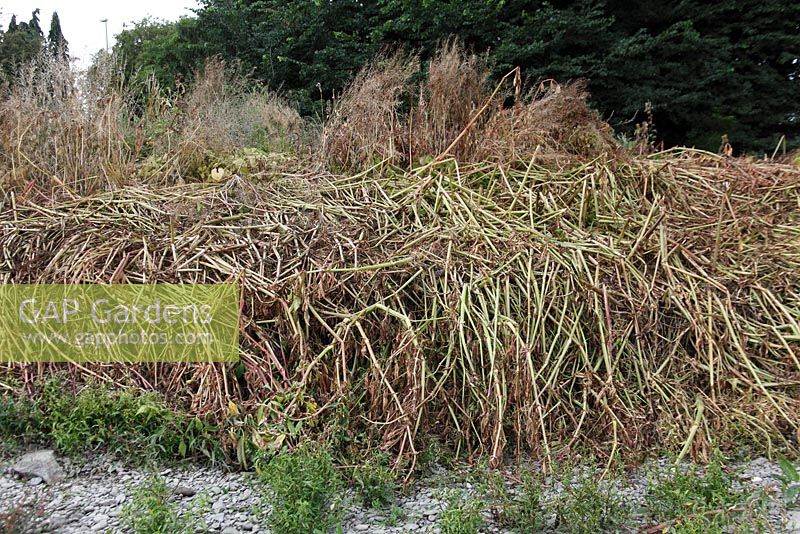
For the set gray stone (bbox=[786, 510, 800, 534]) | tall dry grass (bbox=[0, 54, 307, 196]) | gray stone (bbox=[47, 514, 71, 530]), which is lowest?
gray stone (bbox=[786, 510, 800, 534])

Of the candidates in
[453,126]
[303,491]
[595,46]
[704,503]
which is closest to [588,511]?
[704,503]

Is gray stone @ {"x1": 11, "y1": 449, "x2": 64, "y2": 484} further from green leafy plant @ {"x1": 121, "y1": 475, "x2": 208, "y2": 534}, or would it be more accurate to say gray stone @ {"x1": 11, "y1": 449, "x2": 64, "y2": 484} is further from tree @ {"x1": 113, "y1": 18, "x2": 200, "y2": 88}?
tree @ {"x1": 113, "y1": 18, "x2": 200, "y2": 88}

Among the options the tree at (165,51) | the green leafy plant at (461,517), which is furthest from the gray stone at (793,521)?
the tree at (165,51)

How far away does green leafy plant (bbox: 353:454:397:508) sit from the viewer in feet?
6.52

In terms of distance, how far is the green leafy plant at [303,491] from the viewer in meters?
1.75

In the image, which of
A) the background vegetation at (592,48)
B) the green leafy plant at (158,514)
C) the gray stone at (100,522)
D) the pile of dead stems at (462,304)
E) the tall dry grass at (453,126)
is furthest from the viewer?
the background vegetation at (592,48)

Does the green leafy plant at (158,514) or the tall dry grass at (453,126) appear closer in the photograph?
the green leafy plant at (158,514)

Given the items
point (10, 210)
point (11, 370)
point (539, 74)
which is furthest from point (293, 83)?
point (11, 370)

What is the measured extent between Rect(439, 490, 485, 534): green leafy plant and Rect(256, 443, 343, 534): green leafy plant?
324 millimetres

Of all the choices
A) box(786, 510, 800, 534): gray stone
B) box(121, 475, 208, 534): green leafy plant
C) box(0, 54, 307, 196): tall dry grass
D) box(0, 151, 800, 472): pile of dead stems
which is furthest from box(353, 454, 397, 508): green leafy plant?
box(0, 54, 307, 196): tall dry grass

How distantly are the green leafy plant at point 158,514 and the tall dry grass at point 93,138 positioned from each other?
6.44ft

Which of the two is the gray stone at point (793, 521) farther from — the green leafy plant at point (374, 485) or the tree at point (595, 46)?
the tree at point (595, 46)

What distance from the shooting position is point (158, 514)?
68.2 inches

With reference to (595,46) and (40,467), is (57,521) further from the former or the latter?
(595,46)
